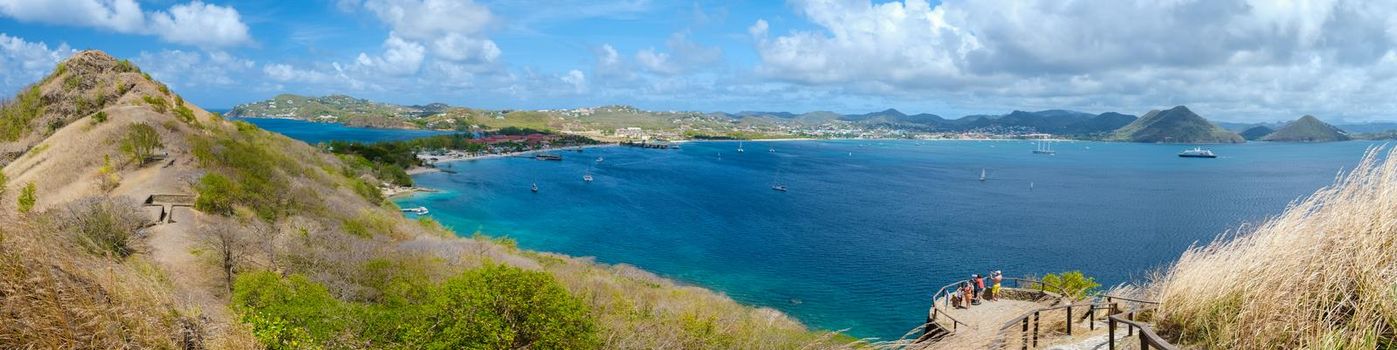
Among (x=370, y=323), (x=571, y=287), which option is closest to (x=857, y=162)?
(x=571, y=287)

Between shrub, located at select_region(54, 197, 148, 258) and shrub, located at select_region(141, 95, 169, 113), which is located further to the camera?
shrub, located at select_region(141, 95, 169, 113)

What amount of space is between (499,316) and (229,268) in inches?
553

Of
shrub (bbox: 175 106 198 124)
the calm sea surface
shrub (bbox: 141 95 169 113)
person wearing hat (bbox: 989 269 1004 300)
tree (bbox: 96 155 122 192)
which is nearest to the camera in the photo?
person wearing hat (bbox: 989 269 1004 300)

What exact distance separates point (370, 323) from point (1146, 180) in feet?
399

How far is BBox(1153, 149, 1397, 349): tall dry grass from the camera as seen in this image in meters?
5.84

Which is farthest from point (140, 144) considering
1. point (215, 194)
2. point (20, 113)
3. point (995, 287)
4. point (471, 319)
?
point (995, 287)

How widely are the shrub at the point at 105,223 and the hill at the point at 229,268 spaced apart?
90mm

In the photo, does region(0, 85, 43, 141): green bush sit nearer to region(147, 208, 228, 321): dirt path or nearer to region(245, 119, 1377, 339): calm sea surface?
region(245, 119, 1377, 339): calm sea surface

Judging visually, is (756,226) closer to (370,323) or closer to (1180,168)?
(370,323)

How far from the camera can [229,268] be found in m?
21.1

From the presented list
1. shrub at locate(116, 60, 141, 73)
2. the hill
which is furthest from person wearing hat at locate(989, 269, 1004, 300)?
shrub at locate(116, 60, 141, 73)

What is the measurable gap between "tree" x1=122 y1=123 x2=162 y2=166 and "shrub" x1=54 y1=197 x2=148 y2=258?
1054 cm

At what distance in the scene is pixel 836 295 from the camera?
136ft

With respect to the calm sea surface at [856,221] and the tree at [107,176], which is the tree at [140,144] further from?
the calm sea surface at [856,221]
